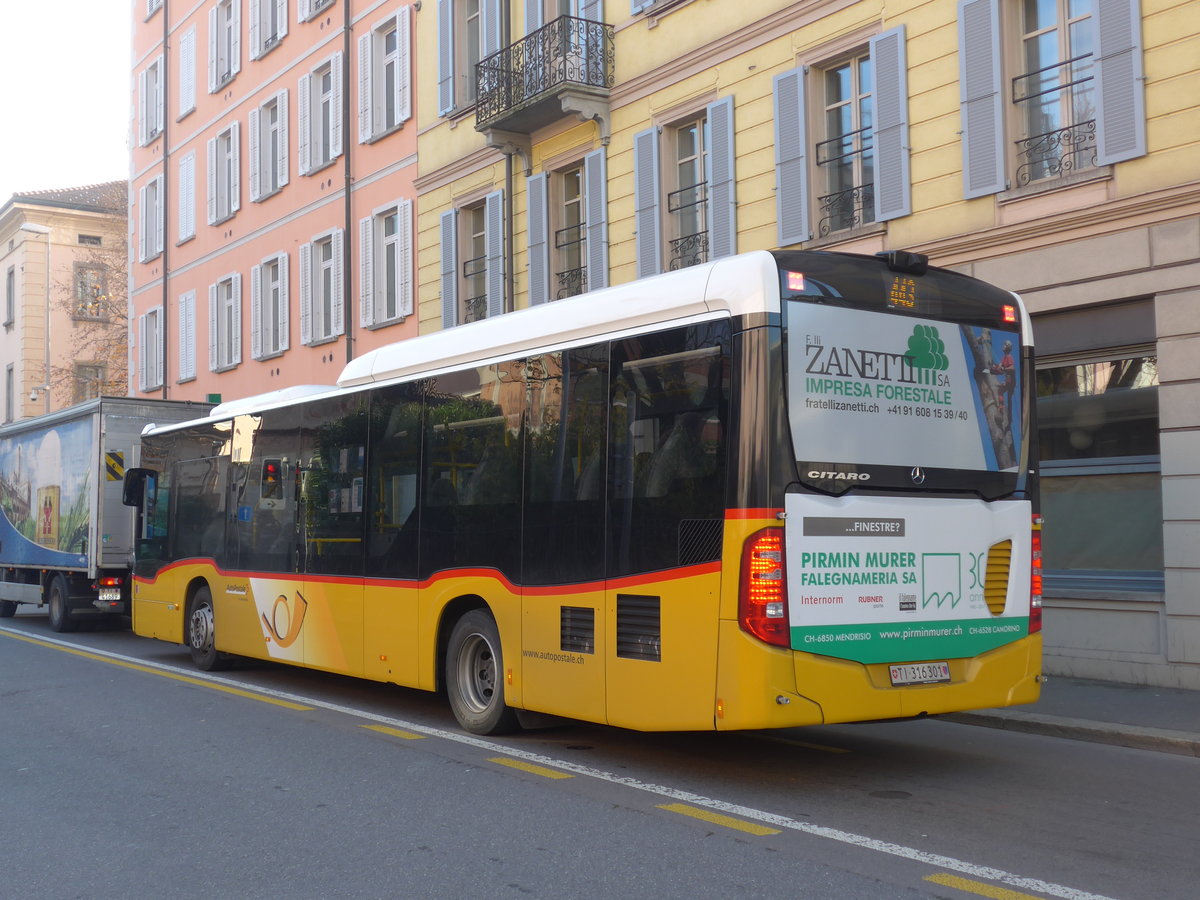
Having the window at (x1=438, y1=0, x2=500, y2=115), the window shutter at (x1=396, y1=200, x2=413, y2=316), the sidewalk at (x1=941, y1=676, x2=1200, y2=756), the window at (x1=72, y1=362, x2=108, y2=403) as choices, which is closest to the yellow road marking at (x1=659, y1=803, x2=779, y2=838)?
the sidewalk at (x1=941, y1=676, x2=1200, y2=756)

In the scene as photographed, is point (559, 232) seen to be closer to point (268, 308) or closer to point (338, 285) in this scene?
point (338, 285)

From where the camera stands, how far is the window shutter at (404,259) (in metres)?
24.1

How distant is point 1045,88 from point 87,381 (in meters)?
45.2

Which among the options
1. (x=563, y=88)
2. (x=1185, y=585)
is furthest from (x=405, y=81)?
(x=1185, y=585)

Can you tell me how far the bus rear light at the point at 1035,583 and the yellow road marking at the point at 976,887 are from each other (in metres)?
2.91

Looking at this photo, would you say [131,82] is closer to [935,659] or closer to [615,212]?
[615,212]

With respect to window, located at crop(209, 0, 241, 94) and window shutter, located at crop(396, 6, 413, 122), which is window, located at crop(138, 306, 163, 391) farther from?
window shutter, located at crop(396, 6, 413, 122)

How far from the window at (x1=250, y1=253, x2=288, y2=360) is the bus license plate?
22946 mm

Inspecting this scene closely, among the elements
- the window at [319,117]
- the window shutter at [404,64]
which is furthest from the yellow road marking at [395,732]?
the window at [319,117]

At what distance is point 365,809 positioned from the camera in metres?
7.13

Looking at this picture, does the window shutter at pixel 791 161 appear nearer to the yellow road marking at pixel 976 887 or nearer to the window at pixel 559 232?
the window at pixel 559 232

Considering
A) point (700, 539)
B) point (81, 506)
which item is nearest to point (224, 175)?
point (81, 506)

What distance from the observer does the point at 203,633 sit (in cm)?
1416

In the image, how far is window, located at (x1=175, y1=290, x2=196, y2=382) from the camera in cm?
3369
